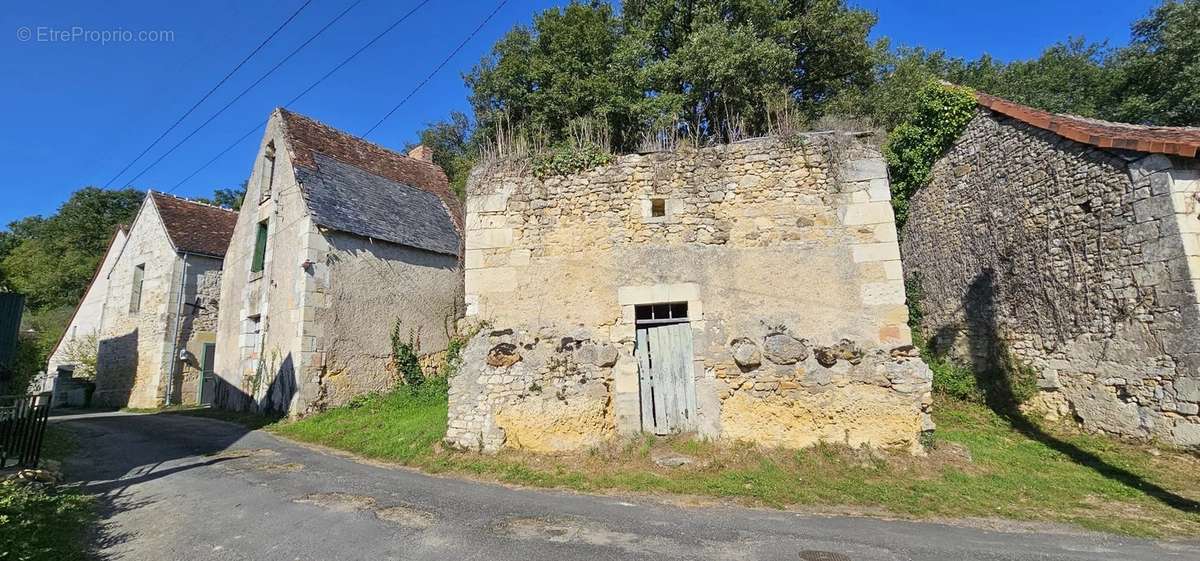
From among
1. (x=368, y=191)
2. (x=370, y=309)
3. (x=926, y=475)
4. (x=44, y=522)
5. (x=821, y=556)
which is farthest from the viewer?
(x=368, y=191)

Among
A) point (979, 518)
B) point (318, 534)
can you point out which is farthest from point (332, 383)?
point (979, 518)

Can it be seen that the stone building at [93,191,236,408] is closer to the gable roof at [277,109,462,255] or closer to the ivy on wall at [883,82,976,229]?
the gable roof at [277,109,462,255]

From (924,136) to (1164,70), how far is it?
8.49 m

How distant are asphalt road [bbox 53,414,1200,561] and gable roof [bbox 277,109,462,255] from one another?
7407 mm

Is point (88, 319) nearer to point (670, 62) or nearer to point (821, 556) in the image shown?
point (670, 62)

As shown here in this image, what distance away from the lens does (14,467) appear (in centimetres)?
582

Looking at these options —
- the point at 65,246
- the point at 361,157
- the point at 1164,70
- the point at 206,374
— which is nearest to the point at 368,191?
the point at 361,157

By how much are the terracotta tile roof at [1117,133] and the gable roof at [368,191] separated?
12989 mm

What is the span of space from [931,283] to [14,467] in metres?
15.5

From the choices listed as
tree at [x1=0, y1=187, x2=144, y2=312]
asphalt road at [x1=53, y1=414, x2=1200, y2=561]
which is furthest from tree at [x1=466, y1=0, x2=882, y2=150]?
tree at [x1=0, y1=187, x2=144, y2=312]

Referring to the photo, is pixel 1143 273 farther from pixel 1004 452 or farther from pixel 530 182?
pixel 530 182

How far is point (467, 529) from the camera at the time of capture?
4.52 metres

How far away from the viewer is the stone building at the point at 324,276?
38.0 feet

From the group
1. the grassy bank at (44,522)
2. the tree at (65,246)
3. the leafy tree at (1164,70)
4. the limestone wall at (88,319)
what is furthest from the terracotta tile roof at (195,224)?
the leafy tree at (1164,70)
